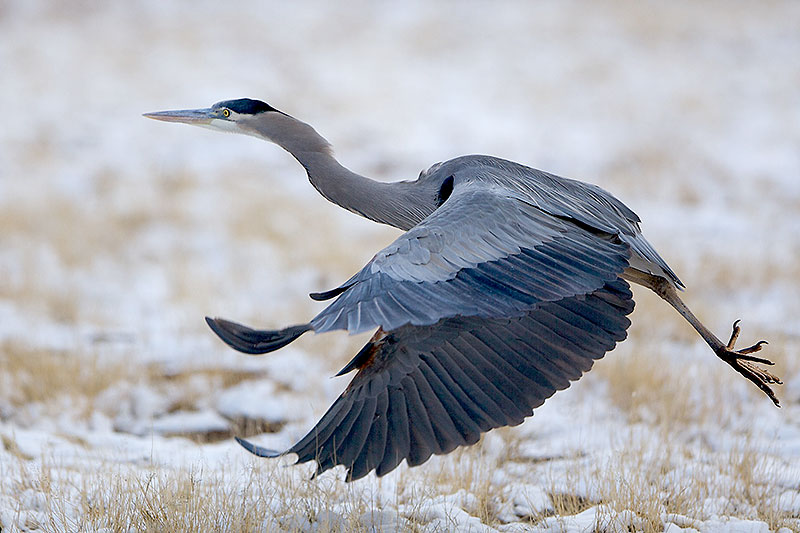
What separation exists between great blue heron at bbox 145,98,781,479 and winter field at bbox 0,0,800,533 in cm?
44

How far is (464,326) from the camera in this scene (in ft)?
11.5

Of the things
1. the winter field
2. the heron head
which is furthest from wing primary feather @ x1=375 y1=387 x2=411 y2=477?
the heron head

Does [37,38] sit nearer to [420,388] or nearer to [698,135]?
[698,135]

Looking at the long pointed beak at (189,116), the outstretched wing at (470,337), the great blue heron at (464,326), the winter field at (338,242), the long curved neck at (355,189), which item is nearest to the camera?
the great blue heron at (464,326)

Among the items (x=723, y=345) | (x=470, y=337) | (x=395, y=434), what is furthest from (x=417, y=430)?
(x=723, y=345)

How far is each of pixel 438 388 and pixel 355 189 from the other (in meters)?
1.40

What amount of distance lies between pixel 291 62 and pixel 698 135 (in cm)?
777

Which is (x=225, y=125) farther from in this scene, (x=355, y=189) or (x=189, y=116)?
(x=355, y=189)

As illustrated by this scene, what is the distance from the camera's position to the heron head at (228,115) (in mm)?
4727

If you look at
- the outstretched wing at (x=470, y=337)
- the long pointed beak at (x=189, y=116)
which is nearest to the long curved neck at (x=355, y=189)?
the long pointed beak at (x=189, y=116)

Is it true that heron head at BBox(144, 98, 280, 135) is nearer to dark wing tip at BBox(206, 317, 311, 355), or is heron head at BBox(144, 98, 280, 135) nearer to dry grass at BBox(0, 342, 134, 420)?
dark wing tip at BBox(206, 317, 311, 355)

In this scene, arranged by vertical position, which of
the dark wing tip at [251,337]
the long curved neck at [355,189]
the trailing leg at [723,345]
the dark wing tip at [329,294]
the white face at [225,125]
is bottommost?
the dark wing tip at [251,337]

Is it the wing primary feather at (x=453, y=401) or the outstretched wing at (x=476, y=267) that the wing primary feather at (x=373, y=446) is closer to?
the wing primary feather at (x=453, y=401)

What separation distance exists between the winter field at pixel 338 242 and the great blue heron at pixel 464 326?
0.44 m
